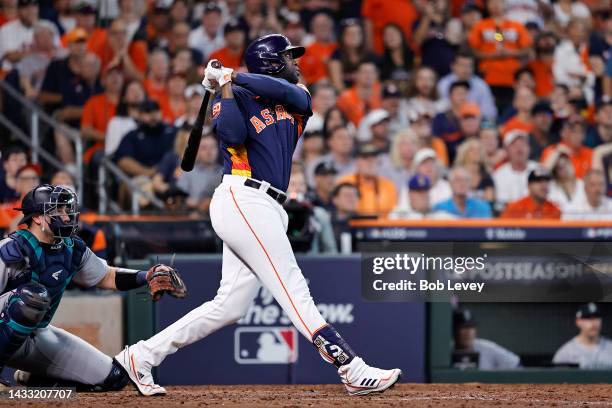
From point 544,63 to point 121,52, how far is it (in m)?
4.34

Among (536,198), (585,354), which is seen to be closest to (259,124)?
(585,354)

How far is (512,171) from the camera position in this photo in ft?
35.6

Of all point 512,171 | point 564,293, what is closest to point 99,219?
point 564,293

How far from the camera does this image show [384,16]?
1253cm

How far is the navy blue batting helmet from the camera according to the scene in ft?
20.6

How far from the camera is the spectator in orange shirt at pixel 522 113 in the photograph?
38.1 feet

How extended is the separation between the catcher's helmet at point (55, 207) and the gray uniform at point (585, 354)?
3658 mm

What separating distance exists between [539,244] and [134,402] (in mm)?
3589

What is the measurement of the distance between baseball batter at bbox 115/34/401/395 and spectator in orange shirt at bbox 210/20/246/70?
5.57 meters

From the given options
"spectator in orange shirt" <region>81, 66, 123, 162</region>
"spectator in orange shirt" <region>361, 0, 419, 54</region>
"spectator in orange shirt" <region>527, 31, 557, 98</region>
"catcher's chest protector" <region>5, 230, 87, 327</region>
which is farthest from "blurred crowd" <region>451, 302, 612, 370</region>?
"spectator in orange shirt" <region>361, 0, 419, 54</region>

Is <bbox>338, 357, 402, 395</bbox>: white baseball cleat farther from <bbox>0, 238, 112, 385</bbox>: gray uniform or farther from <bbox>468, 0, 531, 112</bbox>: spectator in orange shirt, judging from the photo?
<bbox>468, 0, 531, 112</bbox>: spectator in orange shirt

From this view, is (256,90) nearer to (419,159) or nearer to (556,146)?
(419,159)

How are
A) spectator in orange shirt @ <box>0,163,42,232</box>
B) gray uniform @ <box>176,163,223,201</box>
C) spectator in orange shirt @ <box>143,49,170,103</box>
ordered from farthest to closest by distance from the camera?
spectator in orange shirt @ <box>143,49,170,103</box>, gray uniform @ <box>176,163,223,201</box>, spectator in orange shirt @ <box>0,163,42,232</box>

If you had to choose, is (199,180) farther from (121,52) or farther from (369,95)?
(369,95)
